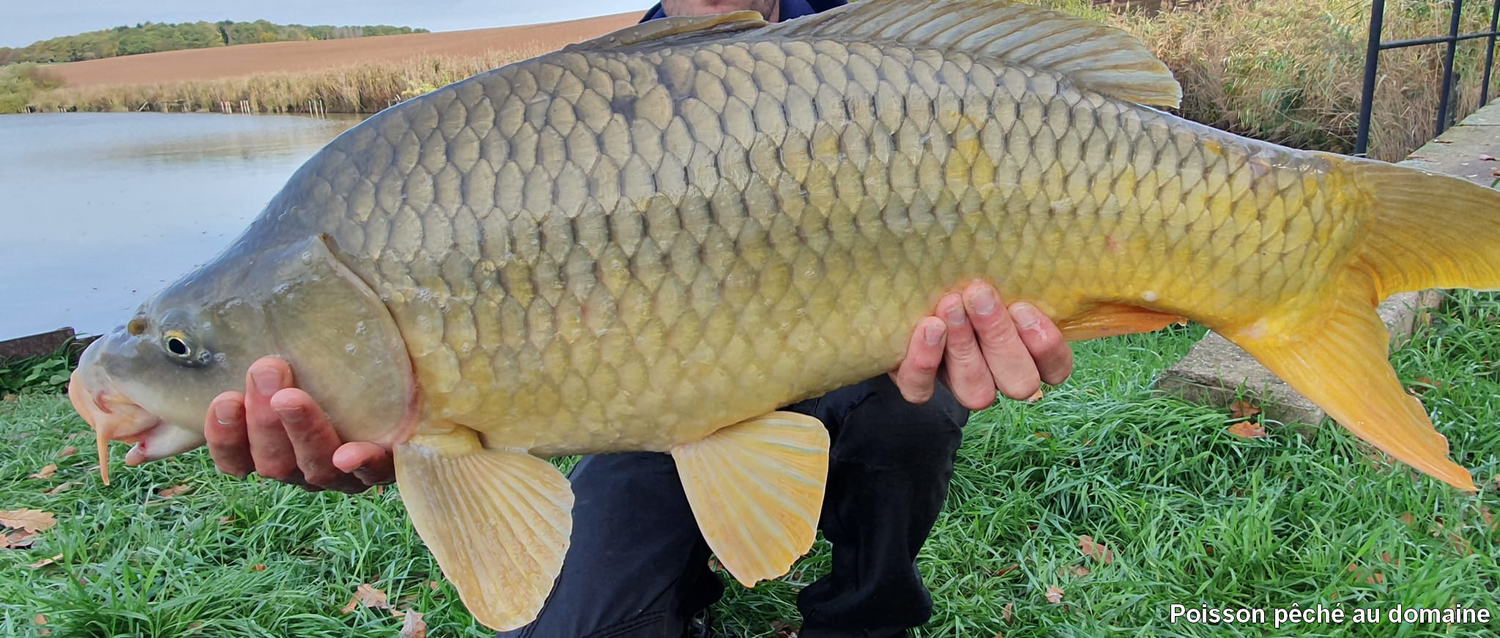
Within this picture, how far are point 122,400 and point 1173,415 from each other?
198cm

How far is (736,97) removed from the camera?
99cm

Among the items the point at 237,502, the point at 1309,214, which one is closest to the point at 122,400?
the point at 1309,214

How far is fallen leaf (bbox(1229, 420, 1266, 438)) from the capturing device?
2.12 metres

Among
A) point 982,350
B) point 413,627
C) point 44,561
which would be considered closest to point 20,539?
point 44,561

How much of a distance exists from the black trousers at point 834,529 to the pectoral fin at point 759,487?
1.44 feet

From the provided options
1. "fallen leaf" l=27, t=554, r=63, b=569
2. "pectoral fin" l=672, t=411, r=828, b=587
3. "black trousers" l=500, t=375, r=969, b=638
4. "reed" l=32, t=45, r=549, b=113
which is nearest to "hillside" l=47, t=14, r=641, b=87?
"reed" l=32, t=45, r=549, b=113

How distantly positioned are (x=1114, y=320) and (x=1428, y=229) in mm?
313

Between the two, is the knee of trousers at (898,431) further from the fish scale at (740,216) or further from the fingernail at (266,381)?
the fingernail at (266,381)

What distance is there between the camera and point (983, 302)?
3.42 ft

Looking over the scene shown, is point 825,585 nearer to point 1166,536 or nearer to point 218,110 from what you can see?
point 1166,536

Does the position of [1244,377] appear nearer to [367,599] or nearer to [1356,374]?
[1356,374]

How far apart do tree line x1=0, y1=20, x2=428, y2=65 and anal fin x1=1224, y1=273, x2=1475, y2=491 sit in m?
4.70

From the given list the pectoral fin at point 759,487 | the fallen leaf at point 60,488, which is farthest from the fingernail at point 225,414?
the fallen leaf at point 60,488

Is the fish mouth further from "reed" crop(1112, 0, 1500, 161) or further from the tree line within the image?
"reed" crop(1112, 0, 1500, 161)
